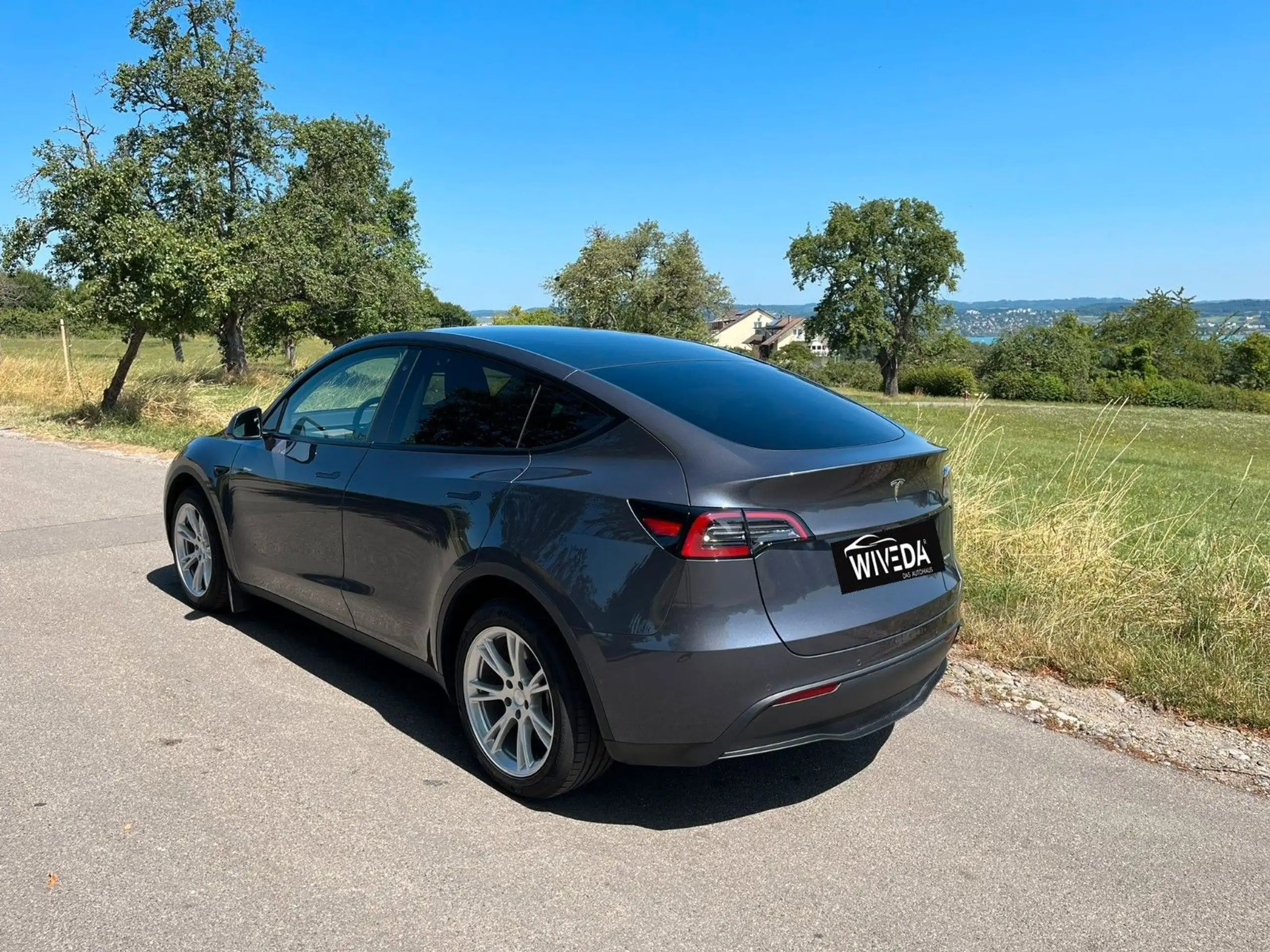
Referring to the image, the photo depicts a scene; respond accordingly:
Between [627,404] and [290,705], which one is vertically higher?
[627,404]

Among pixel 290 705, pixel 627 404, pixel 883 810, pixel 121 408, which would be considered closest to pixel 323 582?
pixel 290 705

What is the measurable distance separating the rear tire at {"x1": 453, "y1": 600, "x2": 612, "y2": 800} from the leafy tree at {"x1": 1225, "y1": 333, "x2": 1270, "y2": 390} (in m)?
92.9

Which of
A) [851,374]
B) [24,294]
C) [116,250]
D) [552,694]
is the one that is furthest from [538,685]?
[851,374]

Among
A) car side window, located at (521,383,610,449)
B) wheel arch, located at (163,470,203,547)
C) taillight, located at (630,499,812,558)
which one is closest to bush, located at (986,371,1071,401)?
wheel arch, located at (163,470,203,547)

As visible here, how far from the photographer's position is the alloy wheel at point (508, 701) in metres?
3.23

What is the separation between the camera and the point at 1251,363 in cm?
8362

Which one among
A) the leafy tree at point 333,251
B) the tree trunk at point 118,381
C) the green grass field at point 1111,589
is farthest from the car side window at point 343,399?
the leafy tree at point 333,251

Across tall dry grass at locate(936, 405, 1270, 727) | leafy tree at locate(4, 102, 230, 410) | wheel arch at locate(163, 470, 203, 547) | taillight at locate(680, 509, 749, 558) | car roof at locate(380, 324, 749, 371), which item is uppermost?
leafy tree at locate(4, 102, 230, 410)

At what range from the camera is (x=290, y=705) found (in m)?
4.13

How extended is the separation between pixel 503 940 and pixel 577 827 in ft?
2.17

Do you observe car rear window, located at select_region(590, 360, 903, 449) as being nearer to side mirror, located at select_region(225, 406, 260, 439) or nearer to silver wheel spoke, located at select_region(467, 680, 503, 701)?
silver wheel spoke, located at select_region(467, 680, 503, 701)

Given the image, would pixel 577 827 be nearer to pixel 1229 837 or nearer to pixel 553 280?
pixel 1229 837

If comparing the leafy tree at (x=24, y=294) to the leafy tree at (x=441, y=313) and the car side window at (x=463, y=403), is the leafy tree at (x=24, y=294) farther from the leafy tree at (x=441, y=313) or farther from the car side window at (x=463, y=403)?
the car side window at (x=463, y=403)

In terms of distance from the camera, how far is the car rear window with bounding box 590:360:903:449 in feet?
10.5
